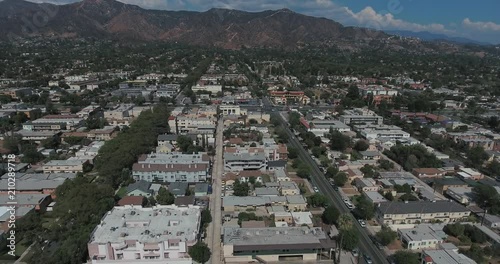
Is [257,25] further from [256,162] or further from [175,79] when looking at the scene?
[256,162]

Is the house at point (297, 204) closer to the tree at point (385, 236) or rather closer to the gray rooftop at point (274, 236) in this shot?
the gray rooftop at point (274, 236)

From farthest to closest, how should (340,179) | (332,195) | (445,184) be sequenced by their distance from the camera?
(340,179), (445,184), (332,195)

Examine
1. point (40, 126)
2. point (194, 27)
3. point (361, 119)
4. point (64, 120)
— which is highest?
point (194, 27)

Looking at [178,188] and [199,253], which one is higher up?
[199,253]

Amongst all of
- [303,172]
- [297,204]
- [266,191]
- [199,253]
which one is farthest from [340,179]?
[199,253]


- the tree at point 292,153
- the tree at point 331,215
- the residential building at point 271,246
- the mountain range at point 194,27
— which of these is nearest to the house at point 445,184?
the tree at point 331,215

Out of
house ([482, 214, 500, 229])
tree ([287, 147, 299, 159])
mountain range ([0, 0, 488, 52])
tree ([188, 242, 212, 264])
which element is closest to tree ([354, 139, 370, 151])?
tree ([287, 147, 299, 159])

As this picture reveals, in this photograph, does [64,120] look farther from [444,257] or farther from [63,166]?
[444,257]

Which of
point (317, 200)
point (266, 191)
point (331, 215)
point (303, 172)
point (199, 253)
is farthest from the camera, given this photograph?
point (303, 172)
